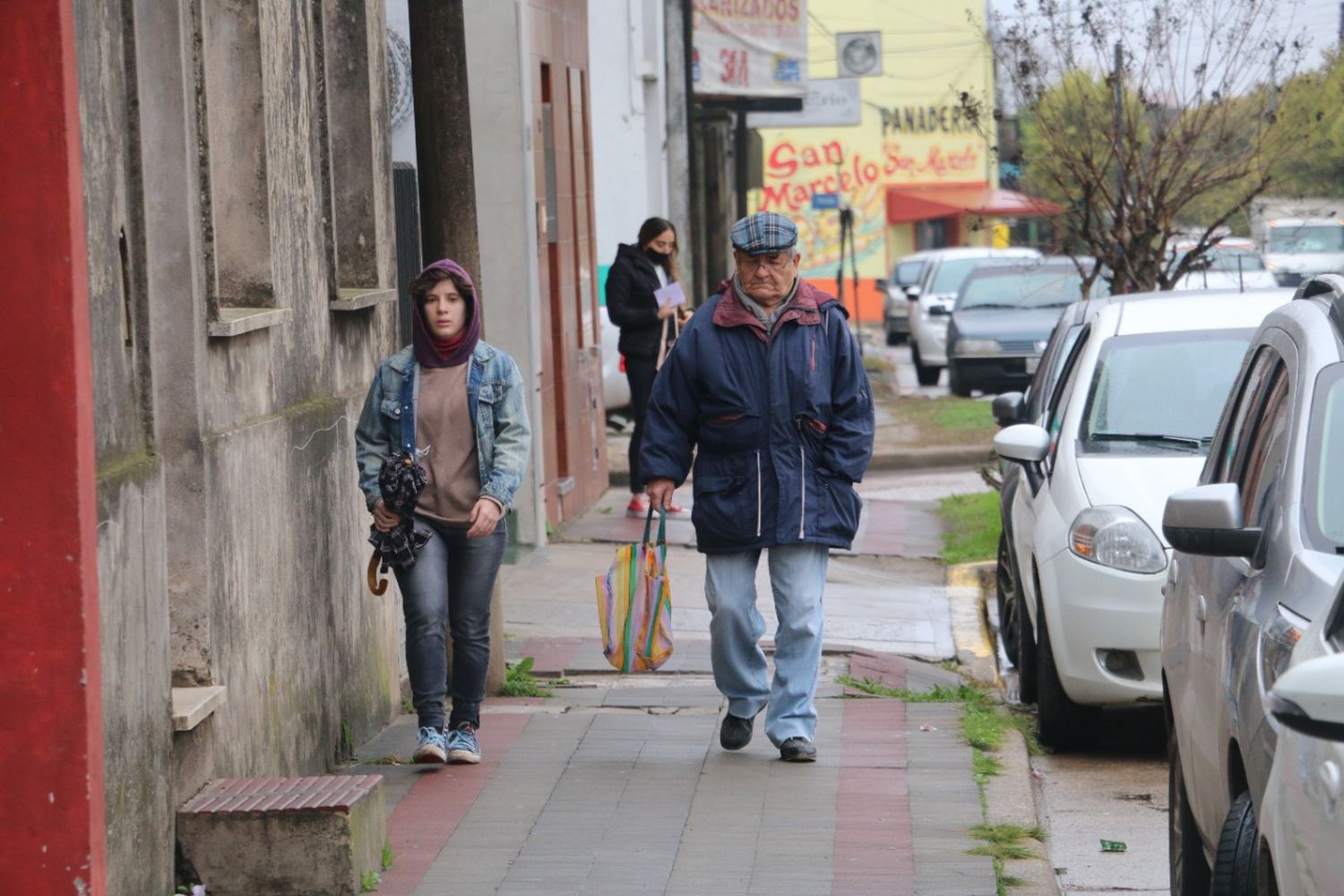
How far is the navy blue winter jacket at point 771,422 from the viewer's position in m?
6.88

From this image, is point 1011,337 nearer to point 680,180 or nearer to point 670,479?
point 680,180

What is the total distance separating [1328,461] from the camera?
4.36 meters

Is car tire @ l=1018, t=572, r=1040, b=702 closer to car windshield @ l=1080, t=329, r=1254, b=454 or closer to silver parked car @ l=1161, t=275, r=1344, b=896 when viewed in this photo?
car windshield @ l=1080, t=329, r=1254, b=454

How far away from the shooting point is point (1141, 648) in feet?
23.6

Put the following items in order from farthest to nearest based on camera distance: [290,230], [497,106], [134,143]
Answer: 1. [497,106]
2. [290,230]
3. [134,143]

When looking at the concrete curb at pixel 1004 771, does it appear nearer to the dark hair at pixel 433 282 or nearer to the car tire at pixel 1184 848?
the car tire at pixel 1184 848

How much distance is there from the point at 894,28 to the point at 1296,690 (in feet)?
180

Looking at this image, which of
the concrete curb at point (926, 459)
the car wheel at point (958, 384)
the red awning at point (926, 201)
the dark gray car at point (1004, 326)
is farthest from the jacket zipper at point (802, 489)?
the red awning at point (926, 201)

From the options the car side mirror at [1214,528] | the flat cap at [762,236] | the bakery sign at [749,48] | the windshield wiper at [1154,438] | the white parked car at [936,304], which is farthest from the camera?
the white parked car at [936,304]

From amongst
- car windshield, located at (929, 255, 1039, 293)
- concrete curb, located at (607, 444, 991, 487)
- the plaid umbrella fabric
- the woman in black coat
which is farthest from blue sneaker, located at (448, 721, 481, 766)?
car windshield, located at (929, 255, 1039, 293)

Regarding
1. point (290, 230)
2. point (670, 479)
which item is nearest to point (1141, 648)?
point (670, 479)

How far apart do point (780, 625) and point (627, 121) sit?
13050 mm

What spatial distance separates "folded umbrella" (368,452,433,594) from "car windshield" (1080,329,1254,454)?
274 cm

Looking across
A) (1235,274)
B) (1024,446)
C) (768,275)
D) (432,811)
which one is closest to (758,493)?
(768,275)
